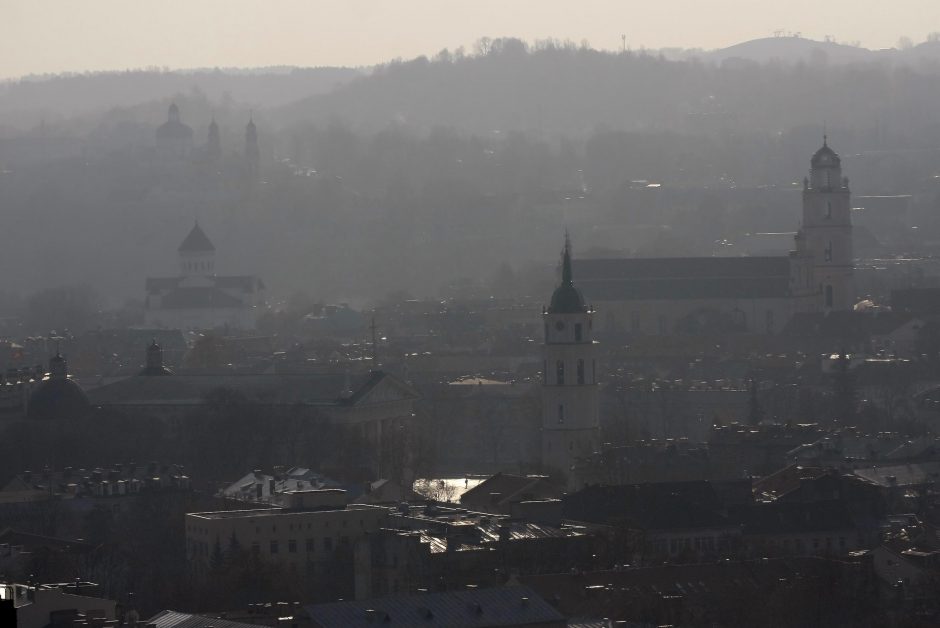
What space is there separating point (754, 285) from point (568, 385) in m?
41.7

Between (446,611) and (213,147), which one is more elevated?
(213,147)

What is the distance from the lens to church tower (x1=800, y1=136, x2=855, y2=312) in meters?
100

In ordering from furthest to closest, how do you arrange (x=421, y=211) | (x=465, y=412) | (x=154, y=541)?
(x=421, y=211), (x=465, y=412), (x=154, y=541)

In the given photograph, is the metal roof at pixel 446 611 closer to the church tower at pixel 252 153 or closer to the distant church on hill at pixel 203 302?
the distant church on hill at pixel 203 302

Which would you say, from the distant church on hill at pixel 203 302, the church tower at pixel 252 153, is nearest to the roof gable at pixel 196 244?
the distant church on hill at pixel 203 302

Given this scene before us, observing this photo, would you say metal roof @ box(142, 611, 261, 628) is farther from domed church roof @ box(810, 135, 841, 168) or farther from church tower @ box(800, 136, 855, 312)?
church tower @ box(800, 136, 855, 312)

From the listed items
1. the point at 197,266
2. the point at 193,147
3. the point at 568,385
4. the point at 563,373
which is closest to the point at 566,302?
the point at 563,373

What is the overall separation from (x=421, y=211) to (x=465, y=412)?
9105 centimetres

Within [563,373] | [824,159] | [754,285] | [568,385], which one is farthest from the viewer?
[754,285]

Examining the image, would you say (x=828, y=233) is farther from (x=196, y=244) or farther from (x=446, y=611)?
(x=446, y=611)

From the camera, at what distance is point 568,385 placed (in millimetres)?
60094

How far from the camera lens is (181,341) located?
10844cm

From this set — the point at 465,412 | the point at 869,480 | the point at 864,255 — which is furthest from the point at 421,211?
the point at 869,480

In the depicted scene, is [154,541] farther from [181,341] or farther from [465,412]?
[181,341]
